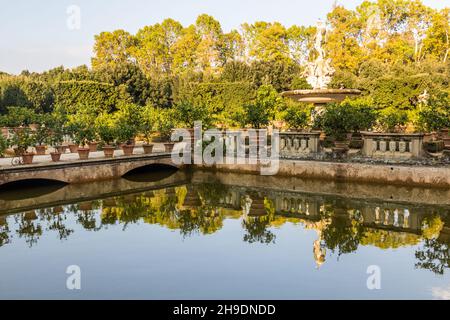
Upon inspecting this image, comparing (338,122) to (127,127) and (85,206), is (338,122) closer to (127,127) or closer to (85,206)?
(127,127)

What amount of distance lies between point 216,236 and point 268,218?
1.95 metres

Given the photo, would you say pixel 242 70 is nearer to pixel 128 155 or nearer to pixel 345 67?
pixel 345 67

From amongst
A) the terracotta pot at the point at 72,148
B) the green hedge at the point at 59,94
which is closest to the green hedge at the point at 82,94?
the green hedge at the point at 59,94

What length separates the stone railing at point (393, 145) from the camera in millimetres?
14219

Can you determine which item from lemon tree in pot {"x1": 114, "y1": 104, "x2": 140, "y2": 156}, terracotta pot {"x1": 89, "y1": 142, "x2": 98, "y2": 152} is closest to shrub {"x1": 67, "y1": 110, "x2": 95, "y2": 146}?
terracotta pot {"x1": 89, "y1": 142, "x2": 98, "y2": 152}

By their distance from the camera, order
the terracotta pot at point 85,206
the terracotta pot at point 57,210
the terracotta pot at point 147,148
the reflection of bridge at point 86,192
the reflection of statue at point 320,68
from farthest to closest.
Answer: the reflection of statue at point 320,68 < the terracotta pot at point 147,148 < the reflection of bridge at point 86,192 < the terracotta pot at point 85,206 < the terracotta pot at point 57,210

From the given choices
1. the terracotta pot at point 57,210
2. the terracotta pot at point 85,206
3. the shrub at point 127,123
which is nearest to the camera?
the terracotta pot at point 57,210

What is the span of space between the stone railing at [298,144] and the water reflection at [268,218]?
107 inches

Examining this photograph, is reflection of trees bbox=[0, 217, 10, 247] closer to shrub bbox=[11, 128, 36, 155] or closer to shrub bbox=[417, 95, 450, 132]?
shrub bbox=[11, 128, 36, 155]

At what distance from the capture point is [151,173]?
18.3 m

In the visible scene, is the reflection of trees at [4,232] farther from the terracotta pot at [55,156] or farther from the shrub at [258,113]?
the shrub at [258,113]

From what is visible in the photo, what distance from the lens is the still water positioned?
262 inches

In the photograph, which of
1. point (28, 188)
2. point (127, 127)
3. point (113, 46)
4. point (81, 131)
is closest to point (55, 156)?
point (28, 188)
